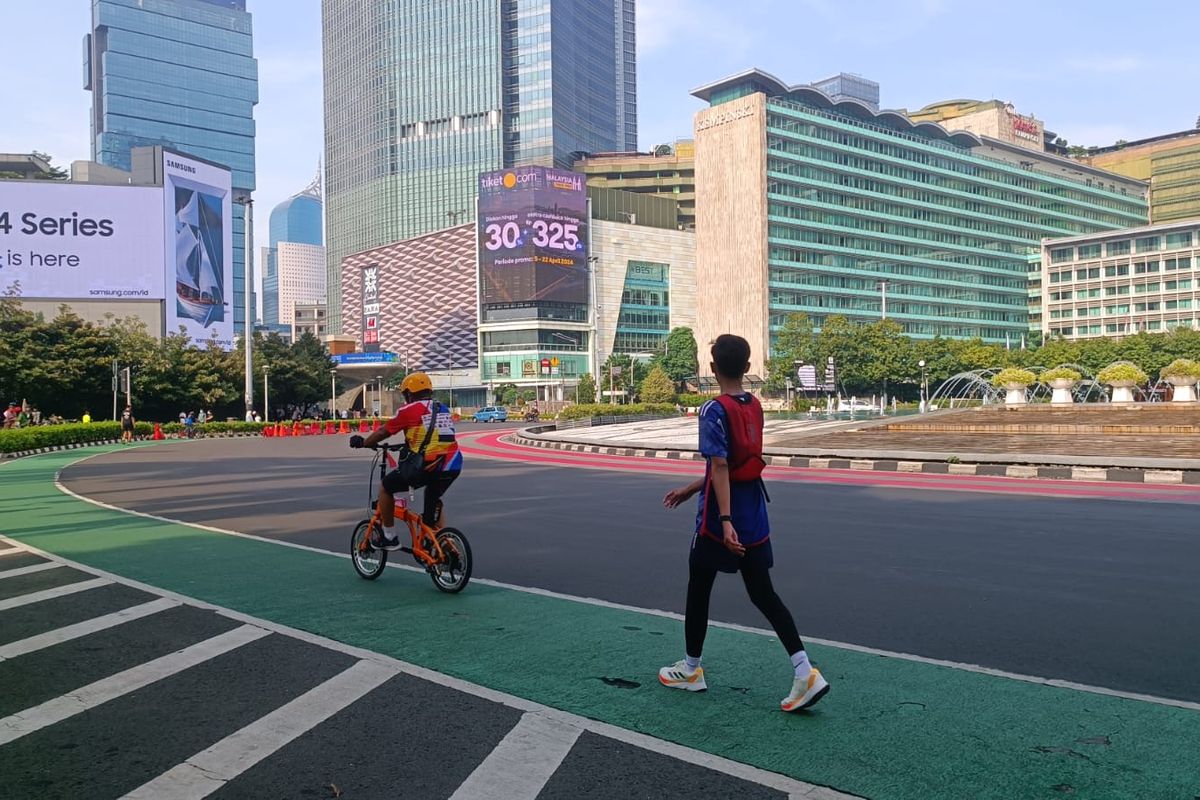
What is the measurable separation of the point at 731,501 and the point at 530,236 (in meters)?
101

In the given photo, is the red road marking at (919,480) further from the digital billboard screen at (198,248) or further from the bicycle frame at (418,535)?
the digital billboard screen at (198,248)

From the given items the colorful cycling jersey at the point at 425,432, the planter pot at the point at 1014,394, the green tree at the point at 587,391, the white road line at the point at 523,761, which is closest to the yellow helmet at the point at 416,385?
the colorful cycling jersey at the point at 425,432

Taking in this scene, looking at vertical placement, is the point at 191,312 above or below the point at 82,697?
above

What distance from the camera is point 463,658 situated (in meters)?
5.19

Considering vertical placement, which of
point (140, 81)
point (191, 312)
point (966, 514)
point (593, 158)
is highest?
point (140, 81)

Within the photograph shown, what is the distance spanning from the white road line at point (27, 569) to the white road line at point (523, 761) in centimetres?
624

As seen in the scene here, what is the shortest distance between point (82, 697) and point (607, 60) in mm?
158534

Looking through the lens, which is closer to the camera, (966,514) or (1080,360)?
(966,514)

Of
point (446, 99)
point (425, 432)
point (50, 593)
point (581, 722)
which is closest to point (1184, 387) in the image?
point (425, 432)

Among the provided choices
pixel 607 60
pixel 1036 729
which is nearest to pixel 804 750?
pixel 1036 729

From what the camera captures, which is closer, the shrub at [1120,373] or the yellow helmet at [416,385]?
the yellow helmet at [416,385]

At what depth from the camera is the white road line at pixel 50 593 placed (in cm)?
680

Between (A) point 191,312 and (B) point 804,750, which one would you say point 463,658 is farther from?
(A) point 191,312

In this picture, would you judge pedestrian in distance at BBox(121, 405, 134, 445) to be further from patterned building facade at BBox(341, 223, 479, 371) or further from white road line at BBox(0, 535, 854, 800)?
patterned building facade at BBox(341, 223, 479, 371)
